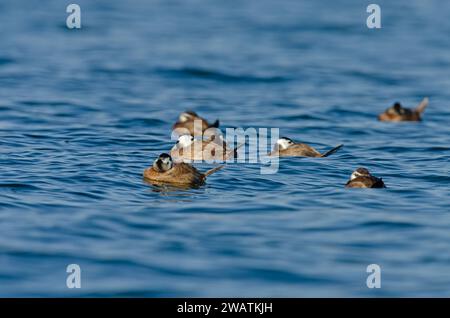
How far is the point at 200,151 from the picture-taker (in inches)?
722

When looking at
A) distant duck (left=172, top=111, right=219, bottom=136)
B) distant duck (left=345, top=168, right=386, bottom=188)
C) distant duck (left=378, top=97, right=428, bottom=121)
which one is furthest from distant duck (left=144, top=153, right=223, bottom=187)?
distant duck (left=378, top=97, right=428, bottom=121)

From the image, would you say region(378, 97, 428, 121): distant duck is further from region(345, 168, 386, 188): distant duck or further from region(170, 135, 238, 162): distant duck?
region(345, 168, 386, 188): distant duck

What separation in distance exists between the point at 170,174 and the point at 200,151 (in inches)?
93.6

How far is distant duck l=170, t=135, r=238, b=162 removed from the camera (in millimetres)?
18184

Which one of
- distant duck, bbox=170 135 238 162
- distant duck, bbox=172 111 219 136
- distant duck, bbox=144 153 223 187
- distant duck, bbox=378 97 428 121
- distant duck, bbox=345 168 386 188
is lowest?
distant duck, bbox=345 168 386 188

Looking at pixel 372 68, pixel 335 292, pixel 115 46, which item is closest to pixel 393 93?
pixel 372 68

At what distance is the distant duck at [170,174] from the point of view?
16000mm

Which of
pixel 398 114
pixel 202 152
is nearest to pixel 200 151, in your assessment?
pixel 202 152

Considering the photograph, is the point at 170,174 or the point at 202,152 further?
the point at 202,152

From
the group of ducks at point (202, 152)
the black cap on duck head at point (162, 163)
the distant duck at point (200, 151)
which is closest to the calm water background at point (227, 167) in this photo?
the group of ducks at point (202, 152)

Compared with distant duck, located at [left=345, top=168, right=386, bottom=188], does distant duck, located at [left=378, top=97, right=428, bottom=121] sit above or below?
above

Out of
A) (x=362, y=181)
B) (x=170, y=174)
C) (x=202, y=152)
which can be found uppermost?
(x=202, y=152)

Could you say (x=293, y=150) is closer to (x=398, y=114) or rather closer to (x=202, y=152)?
(x=202, y=152)

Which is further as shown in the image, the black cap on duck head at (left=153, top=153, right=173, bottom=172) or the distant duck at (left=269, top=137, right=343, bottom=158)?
the distant duck at (left=269, top=137, right=343, bottom=158)
